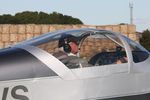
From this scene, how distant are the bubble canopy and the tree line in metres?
105

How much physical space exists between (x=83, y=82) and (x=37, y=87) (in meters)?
0.63

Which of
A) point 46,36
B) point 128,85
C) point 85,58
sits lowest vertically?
point 128,85

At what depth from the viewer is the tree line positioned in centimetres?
10962

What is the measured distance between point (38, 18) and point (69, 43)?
118 m

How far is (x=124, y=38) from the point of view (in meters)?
5.17

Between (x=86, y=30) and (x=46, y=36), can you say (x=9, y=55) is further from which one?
(x=86, y=30)

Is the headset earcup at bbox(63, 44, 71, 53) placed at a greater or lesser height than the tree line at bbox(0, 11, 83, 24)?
lesser

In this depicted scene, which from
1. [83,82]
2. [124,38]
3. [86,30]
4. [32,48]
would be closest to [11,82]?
[32,48]

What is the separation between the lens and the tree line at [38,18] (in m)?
110

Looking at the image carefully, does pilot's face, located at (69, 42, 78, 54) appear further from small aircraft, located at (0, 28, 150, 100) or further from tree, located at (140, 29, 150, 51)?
tree, located at (140, 29, 150, 51)

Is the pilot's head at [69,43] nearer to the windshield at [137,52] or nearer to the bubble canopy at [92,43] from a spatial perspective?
the bubble canopy at [92,43]

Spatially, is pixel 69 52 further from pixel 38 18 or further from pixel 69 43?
pixel 38 18

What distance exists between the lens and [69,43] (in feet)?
15.8

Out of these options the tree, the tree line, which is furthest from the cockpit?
the tree line
